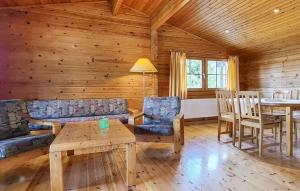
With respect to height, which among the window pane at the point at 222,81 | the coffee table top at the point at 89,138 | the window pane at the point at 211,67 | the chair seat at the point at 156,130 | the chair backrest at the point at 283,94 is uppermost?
the window pane at the point at 211,67

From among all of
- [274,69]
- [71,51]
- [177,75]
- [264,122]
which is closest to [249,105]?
[264,122]

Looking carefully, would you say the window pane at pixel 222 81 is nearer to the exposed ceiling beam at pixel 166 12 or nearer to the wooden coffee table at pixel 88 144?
the exposed ceiling beam at pixel 166 12

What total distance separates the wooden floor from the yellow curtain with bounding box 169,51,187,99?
2.04 m

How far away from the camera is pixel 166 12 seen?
13.3 ft

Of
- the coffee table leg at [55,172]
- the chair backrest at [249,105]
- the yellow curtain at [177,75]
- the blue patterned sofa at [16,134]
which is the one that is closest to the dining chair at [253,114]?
the chair backrest at [249,105]

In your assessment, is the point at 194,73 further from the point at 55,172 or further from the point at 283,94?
the point at 55,172

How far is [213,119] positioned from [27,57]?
4608mm

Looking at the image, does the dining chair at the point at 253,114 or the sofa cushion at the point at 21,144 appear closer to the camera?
the sofa cushion at the point at 21,144

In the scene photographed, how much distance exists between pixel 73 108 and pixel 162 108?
1.62 metres

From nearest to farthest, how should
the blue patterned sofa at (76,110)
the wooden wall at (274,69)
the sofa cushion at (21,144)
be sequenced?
the sofa cushion at (21,144), the blue patterned sofa at (76,110), the wooden wall at (274,69)

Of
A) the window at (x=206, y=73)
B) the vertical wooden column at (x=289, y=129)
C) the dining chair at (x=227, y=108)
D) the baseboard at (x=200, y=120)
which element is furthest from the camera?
the window at (x=206, y=73)

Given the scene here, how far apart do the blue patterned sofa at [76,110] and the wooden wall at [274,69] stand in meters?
3.64

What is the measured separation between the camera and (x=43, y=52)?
157 inches

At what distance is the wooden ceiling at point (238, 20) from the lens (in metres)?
3.57
